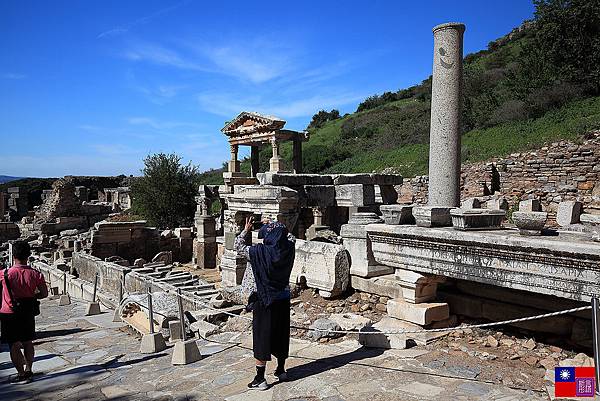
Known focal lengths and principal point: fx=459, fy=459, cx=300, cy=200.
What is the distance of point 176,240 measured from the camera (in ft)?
60.6

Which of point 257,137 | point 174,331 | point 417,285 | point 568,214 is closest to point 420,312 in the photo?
point 417,285

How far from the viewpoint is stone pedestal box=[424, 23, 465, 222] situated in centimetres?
700

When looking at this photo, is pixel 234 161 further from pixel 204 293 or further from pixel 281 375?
pixel 281 375

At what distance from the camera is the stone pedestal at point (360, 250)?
691 cm

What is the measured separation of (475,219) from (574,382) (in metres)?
1.87

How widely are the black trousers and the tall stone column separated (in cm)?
362

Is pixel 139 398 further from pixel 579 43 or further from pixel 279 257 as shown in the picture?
pixel 579 43

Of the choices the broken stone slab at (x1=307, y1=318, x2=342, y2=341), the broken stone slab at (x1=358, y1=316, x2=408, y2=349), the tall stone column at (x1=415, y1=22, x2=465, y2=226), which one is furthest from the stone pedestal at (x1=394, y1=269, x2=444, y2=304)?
the tall stone column at (x1=415, y1=22, x2=465, y2=226)

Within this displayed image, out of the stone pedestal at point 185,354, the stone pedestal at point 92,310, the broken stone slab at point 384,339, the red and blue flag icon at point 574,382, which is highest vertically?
the red and blue flag icon at point 574,382

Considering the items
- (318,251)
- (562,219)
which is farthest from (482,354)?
(562,219)

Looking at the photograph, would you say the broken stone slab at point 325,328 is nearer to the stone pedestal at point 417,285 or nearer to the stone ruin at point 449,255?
the stone ruin at point 449,255

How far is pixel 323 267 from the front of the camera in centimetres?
730

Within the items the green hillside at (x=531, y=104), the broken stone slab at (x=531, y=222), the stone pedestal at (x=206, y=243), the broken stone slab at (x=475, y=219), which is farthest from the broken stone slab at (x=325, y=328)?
the green hillside at (x=531, y=104)

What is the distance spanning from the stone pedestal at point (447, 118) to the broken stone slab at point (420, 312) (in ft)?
6.97
